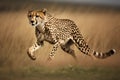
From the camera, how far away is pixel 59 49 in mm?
2297

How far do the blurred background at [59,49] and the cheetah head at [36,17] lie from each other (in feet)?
0.10

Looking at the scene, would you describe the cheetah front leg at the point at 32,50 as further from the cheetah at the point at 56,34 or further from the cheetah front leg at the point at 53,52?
the cheetah front leg at the point at 53,52

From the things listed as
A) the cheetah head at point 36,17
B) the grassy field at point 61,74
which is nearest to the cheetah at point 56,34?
the cheetah head at point 36,17

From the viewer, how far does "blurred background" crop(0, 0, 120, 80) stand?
2.28 m

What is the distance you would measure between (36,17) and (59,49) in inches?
11.5

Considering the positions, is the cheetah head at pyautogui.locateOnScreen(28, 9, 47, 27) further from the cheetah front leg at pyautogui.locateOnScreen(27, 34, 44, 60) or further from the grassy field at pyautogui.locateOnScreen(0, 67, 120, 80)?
the grassy field at pyautogui.locateOnScreen(0, 67, 120, 80)

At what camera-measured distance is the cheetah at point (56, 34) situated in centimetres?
228

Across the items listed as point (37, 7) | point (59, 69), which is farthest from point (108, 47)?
point (37, 7)

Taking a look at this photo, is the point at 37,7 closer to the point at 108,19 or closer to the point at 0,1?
the point at 0,1

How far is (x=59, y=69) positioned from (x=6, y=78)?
1.30 ft

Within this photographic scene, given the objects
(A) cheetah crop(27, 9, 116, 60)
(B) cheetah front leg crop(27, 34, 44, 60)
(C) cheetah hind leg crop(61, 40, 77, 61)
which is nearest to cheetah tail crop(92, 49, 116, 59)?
(A) cheetah crop(27, 9, 116, 60)

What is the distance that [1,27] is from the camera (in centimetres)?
227

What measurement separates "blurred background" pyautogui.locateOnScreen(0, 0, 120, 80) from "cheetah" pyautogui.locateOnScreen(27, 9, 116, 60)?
0.09 feet

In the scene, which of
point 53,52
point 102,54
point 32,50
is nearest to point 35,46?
point 32,50
